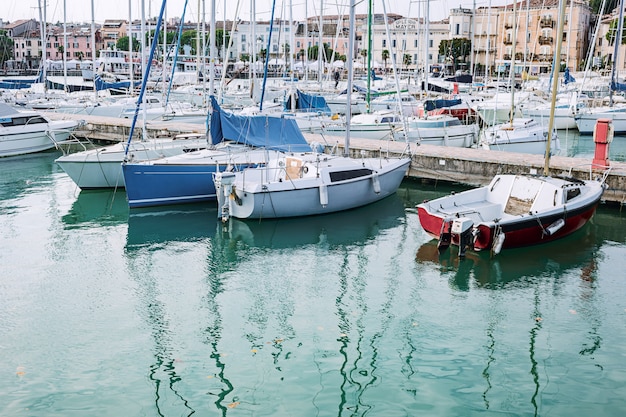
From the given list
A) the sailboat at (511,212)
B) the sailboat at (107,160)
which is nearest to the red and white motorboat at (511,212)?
the sailboat at (511,212)

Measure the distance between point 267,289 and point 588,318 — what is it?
6.39 metres

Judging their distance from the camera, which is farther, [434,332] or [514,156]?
[514,156]

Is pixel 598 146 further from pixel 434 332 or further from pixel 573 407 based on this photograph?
pixel 573 407

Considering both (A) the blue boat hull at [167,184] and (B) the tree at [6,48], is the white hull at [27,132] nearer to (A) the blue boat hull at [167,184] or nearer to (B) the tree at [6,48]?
(A) the blue boat hull at [167,184]

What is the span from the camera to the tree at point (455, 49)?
94812 mm

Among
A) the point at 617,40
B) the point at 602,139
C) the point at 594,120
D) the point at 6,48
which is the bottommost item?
the point at 594,120

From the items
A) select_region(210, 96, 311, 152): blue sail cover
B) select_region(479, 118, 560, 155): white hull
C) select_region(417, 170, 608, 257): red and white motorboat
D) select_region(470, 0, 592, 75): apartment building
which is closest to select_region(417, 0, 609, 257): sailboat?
select_region(417, 170, 608, 257): red and white motorboat

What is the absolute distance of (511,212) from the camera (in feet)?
60.8

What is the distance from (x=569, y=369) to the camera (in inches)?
442

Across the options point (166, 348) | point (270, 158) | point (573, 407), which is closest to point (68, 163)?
point (270, 158)

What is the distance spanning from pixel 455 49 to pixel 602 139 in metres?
77.1

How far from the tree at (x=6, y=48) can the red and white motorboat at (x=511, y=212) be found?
110924mm

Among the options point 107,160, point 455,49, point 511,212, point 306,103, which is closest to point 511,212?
point 511,212

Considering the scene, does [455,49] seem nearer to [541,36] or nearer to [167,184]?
[541,36]
